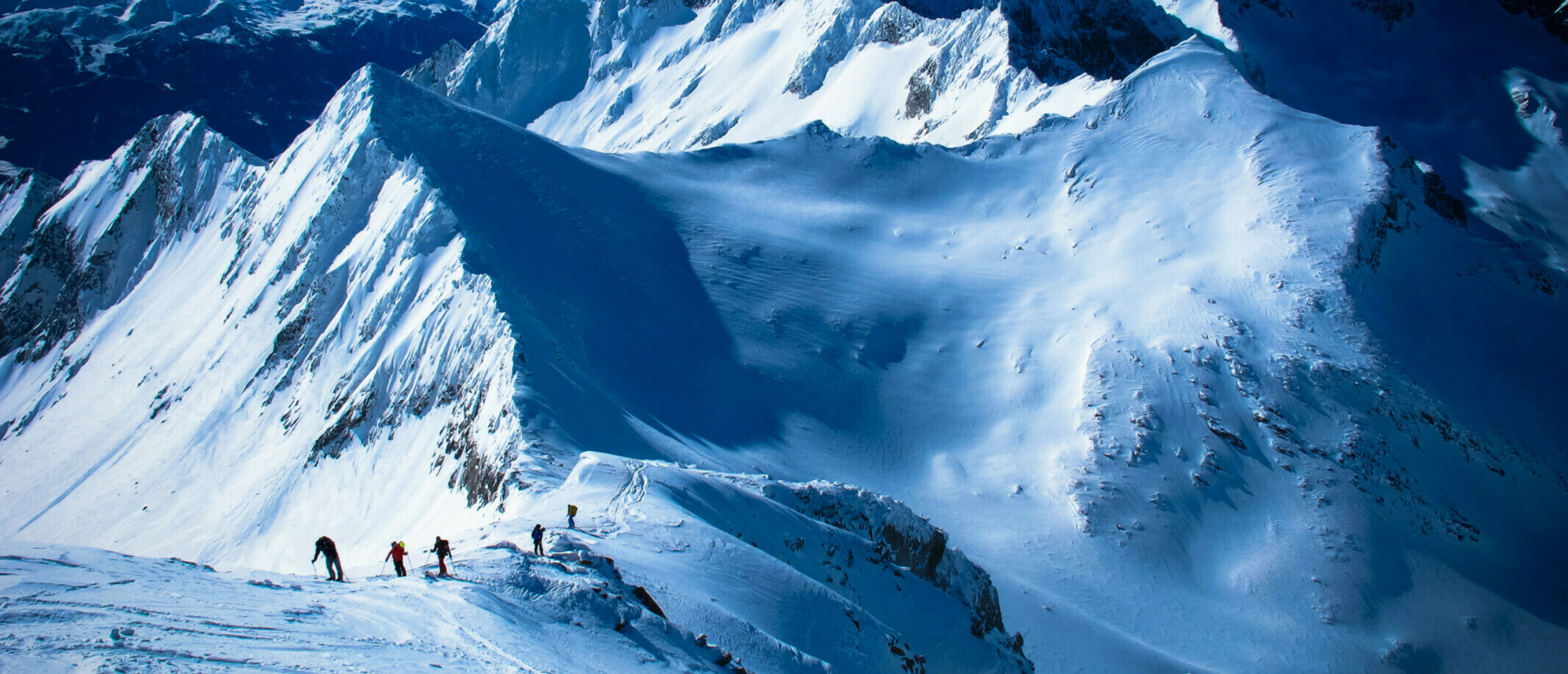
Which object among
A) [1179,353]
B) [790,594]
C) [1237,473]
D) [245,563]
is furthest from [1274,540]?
[245,563]

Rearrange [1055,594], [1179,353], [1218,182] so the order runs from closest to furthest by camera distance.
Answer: [1055,594]
[1179,353]
[1218,182]

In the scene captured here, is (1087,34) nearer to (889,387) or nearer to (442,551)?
(889,387)

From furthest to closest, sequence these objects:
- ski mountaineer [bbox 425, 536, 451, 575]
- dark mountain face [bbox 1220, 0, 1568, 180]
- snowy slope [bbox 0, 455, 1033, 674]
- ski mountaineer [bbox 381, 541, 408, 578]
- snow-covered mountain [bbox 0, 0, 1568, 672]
Result: dark mountain face [bbox 1220, 0, 1568, 180] → snow-covered mountain [bbox 0, 0, 1568, 672] → ski mountaineer [bbox 381, 541, 408, 578] → ski mountaineer [bbox 425, 536, 451, 575] → snowy slope [bbox 0, 455, 1033, 674]

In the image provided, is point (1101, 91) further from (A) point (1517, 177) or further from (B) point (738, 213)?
(A) point (1517, 177)

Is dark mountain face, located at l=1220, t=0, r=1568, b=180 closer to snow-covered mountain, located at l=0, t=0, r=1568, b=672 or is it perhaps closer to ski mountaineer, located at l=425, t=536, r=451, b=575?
snow-covered mountain, located at l=0, t=0, r=1568, b=672

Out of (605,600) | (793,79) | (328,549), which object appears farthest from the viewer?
(793,79)

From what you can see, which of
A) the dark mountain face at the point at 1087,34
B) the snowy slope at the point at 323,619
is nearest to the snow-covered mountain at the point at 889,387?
the snowy slope at the point at 323,619

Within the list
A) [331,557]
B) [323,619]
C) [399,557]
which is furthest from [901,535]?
[323,619]

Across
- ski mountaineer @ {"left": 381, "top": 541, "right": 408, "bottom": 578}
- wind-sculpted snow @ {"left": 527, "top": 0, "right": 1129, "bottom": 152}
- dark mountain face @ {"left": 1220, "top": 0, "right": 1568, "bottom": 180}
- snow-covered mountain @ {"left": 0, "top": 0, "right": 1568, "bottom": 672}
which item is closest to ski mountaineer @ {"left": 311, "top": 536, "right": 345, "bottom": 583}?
ski mountaineer @ {"left": 381, "top": 541, "right": 408, "bottom": 578}
